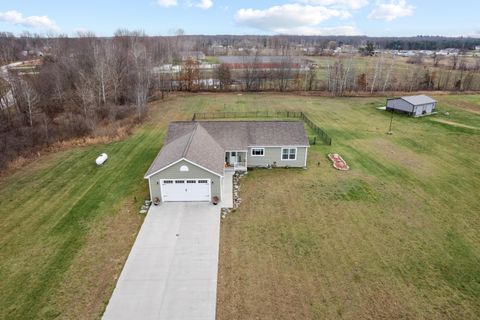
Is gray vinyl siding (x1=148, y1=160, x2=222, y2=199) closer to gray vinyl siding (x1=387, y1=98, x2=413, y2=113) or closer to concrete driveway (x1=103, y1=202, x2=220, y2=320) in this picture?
concrete driveway (x1=103, y1=202, x2=220, y2=320)

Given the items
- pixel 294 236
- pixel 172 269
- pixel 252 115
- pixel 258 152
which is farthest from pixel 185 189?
pixel 252 115

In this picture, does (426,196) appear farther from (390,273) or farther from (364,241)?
(390,273)

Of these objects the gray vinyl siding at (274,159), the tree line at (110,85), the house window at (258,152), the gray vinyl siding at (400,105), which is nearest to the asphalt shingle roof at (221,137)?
the house window at (258,152)

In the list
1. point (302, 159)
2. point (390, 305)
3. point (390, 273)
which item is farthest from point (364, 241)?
point (302, 159)

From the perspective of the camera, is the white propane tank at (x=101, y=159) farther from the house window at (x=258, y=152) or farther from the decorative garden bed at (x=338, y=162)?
the decorative garden bed at (x=338, y=162)

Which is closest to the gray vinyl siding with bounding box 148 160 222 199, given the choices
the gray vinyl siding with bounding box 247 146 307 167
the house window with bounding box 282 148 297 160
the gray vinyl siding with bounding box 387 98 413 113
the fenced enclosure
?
the gray vinyl siding with bounding box 247 146 307 167
